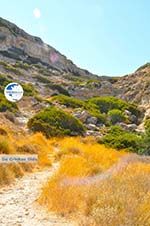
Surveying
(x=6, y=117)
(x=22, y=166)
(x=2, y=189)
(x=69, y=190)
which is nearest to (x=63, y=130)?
(x=6, y=117)

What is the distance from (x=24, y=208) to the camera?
390 inches

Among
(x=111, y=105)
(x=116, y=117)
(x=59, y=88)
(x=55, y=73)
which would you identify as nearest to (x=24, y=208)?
(x=116, y=117)

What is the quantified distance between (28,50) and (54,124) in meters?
55.7

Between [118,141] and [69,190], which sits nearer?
[69,190]

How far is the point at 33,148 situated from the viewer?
18375mm

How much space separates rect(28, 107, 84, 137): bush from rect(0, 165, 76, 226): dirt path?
1382cm

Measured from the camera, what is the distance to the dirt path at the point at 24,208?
867cm

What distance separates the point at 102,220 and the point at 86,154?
506 inches

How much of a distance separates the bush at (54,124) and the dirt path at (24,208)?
13.8 m

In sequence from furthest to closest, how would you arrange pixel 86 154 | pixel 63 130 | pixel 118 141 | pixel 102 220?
1. pixel 63 130
2. pixel 118 141
3. pixel 86 154
4. pixel 102 220

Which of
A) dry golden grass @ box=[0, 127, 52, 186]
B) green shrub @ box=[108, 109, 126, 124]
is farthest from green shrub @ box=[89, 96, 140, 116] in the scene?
dry golden grass @ box=[0, 127, 52, 186]

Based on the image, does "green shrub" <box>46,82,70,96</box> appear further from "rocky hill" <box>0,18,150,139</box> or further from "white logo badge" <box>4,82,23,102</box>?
"white logo badge" <box>4,82,23,102</box>

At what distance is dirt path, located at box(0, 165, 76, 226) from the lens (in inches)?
341

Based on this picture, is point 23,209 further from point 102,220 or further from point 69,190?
point 102,220
